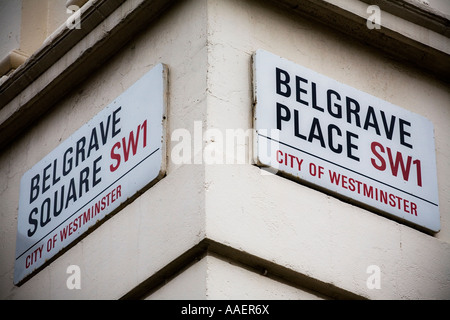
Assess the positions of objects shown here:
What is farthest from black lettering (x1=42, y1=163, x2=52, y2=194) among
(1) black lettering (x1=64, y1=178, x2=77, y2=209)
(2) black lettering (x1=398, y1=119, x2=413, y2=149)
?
(2) black lettering (x1=398, y1=119, x2=413, y2=149)

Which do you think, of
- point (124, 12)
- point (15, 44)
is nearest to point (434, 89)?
point (124, 12)

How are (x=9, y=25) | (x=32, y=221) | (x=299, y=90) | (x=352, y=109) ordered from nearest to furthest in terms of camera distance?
(x=299, y=90) → (x=352, y=109) → (x=32, y=221) → (x=9, y=25)

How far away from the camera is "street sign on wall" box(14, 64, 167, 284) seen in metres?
9.79

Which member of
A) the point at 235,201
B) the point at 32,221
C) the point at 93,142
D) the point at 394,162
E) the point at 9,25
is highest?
the point at 9,25

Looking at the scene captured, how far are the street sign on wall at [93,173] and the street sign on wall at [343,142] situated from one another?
2.51 feet

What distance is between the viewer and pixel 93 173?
10.2 m

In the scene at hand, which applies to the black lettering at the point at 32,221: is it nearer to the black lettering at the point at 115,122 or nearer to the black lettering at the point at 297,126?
the black lettering at the point at 115,122

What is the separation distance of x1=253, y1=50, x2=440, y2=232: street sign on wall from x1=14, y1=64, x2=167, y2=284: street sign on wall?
2.51 feet

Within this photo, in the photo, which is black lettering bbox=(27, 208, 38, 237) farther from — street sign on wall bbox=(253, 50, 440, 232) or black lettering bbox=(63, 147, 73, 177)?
street sign on wall bbox=(253, 50, 440, 232)

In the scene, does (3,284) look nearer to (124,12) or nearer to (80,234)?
(80,234)

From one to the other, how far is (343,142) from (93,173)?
6.15 feet

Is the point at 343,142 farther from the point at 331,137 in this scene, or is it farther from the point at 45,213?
the point at 45,213

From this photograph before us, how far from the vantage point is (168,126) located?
9.73 meters

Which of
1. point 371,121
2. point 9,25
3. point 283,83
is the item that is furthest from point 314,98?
point 9,25
